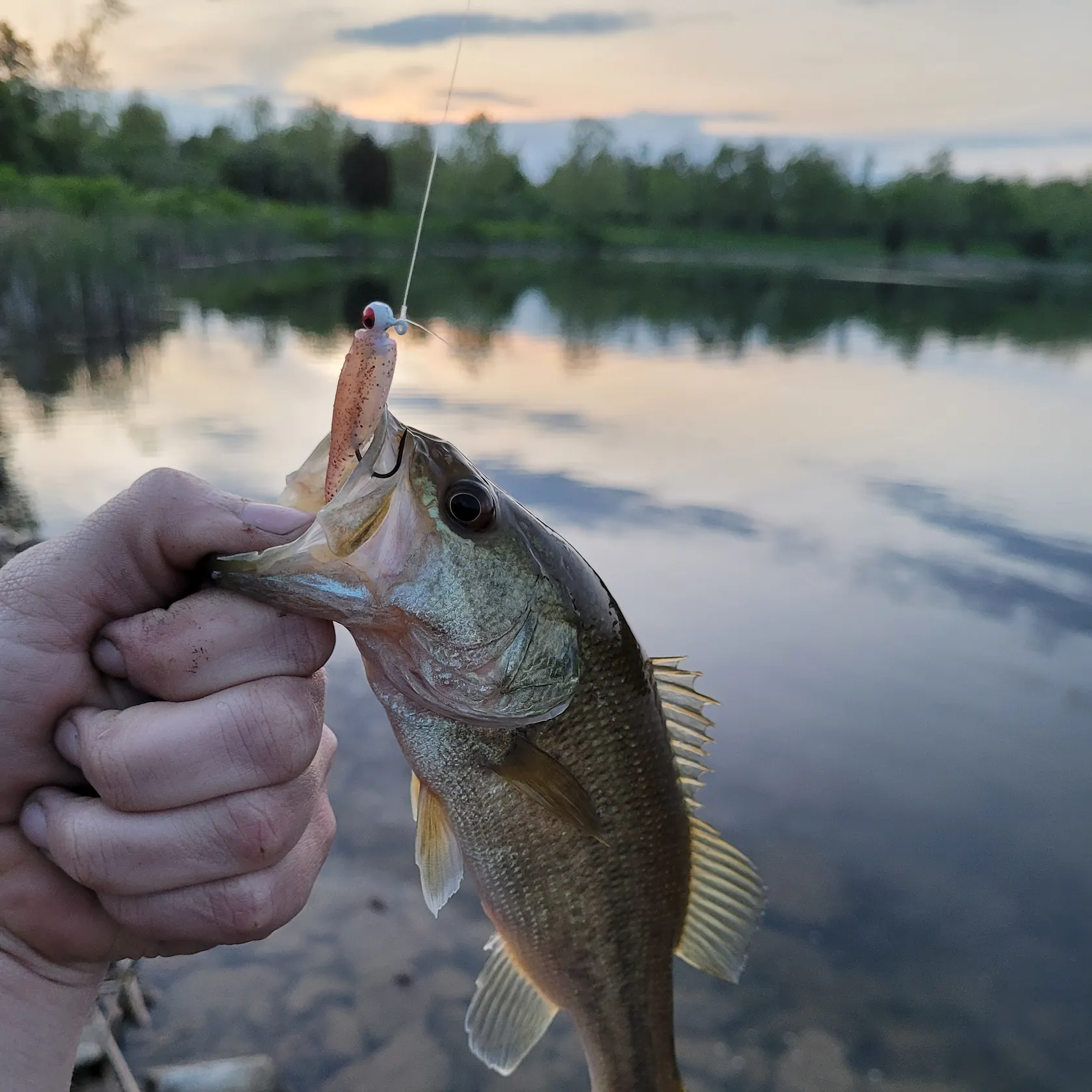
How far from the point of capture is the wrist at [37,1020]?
1.47 meters

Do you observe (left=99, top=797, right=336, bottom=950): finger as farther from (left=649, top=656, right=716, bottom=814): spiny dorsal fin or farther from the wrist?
(left=649, top=656, right=716, bottom=814): spiny dorsal fin

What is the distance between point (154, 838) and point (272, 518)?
23.2 inches

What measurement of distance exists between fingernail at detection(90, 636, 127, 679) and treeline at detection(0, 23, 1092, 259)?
58355mm

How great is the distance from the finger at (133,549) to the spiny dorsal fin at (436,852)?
32.1 inches

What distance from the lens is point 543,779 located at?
1943mm

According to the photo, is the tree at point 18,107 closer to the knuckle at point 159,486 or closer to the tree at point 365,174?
the tree at point 365,174

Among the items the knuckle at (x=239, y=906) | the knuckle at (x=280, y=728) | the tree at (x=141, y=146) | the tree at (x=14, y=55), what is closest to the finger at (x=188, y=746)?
the knuckle at (x=280, y=728)

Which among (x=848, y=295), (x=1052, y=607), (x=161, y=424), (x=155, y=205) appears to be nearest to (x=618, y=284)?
(x=848, y=295)

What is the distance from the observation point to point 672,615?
25.0 feet

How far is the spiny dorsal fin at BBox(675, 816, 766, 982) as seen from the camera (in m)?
2.35

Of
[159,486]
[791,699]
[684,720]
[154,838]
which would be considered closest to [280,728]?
[154,838]

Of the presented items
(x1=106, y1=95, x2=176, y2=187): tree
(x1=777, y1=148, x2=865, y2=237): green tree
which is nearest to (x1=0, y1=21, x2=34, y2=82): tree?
(x1=106, y1=95, x2=176, y2=187): tree

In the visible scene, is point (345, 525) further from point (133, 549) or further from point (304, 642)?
point (133, 549)

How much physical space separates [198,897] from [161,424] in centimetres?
1359
